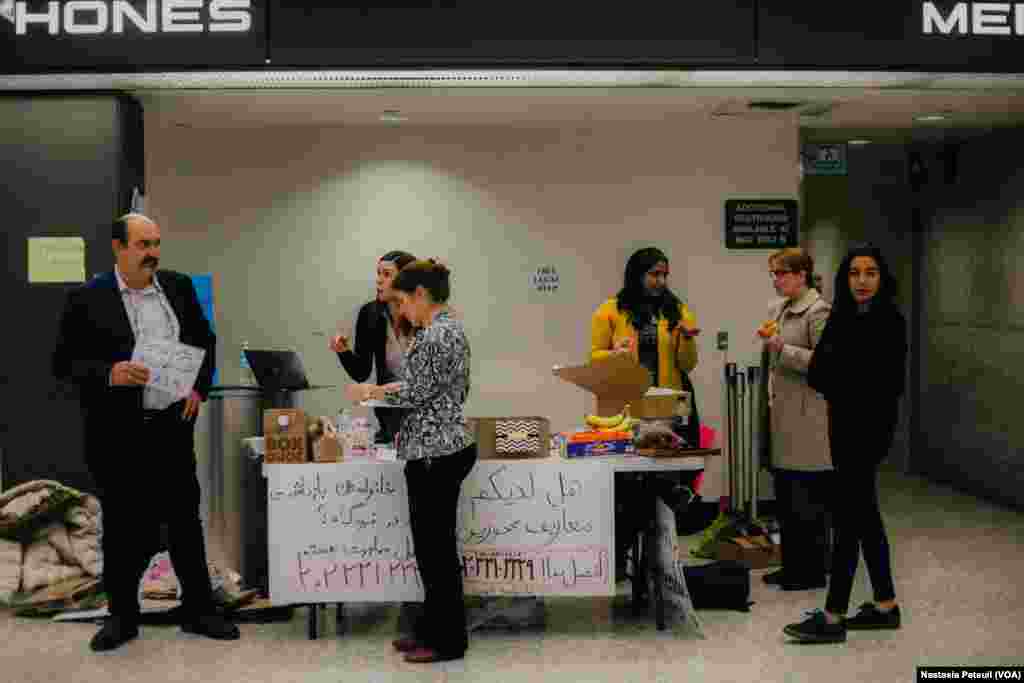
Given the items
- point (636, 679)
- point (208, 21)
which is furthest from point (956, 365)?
point (208, 21)

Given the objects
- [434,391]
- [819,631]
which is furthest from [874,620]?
[434,391]

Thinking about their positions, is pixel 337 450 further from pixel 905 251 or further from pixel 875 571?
pixel 905 251

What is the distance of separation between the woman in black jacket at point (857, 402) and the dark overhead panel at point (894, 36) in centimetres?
133

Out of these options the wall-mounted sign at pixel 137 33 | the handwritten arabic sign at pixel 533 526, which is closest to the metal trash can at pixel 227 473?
the handwritten arabic sign at pixel 533 526

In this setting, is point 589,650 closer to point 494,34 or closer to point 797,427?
point 797,427

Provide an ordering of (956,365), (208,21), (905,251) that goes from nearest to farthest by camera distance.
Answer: (208,21) → (956,365) → (905,251)

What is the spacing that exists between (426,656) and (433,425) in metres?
0.97

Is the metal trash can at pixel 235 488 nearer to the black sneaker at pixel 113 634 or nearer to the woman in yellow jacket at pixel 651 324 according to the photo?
the black sneaker at pixel 113 634

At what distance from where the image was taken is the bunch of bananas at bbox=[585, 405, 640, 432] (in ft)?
18.7

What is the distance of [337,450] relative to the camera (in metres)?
5.59

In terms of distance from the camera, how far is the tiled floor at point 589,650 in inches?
201

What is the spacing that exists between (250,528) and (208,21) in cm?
243

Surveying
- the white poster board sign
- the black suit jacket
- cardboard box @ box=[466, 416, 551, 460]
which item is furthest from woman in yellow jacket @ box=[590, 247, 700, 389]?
the black suit jacket

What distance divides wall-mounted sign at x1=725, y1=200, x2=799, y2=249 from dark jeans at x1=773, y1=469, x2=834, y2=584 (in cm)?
218
